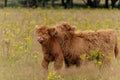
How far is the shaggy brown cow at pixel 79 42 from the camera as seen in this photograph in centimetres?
1012

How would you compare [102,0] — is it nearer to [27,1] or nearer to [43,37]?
[27,1]

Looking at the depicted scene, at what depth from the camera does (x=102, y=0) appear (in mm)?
57281

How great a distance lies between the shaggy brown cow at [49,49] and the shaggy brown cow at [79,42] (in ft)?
0.74

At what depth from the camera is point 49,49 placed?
971cm

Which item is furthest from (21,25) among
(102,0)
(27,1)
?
(102,0)

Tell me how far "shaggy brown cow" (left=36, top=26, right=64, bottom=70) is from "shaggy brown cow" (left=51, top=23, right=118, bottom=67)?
225mm

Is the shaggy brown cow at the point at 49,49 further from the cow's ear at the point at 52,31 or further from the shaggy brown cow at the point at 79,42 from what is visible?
the shaggy brown cow at the point at 79,42

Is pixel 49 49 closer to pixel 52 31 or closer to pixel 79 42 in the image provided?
pixel 52 31

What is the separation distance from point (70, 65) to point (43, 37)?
1.04m

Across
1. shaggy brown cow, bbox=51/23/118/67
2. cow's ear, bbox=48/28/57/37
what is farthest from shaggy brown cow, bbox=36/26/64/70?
shaggy brown cow, bbox=51/23/118/67

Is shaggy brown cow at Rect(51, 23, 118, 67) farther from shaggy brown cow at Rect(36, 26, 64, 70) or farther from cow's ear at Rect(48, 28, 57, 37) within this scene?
shaggy brown cow at Rect(36, 26, 64, 70)

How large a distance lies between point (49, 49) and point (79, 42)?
0.87m

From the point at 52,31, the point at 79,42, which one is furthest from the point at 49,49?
the point at 79,42

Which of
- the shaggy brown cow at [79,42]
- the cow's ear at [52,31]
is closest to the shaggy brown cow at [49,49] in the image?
the cow's ear at [52,31]
